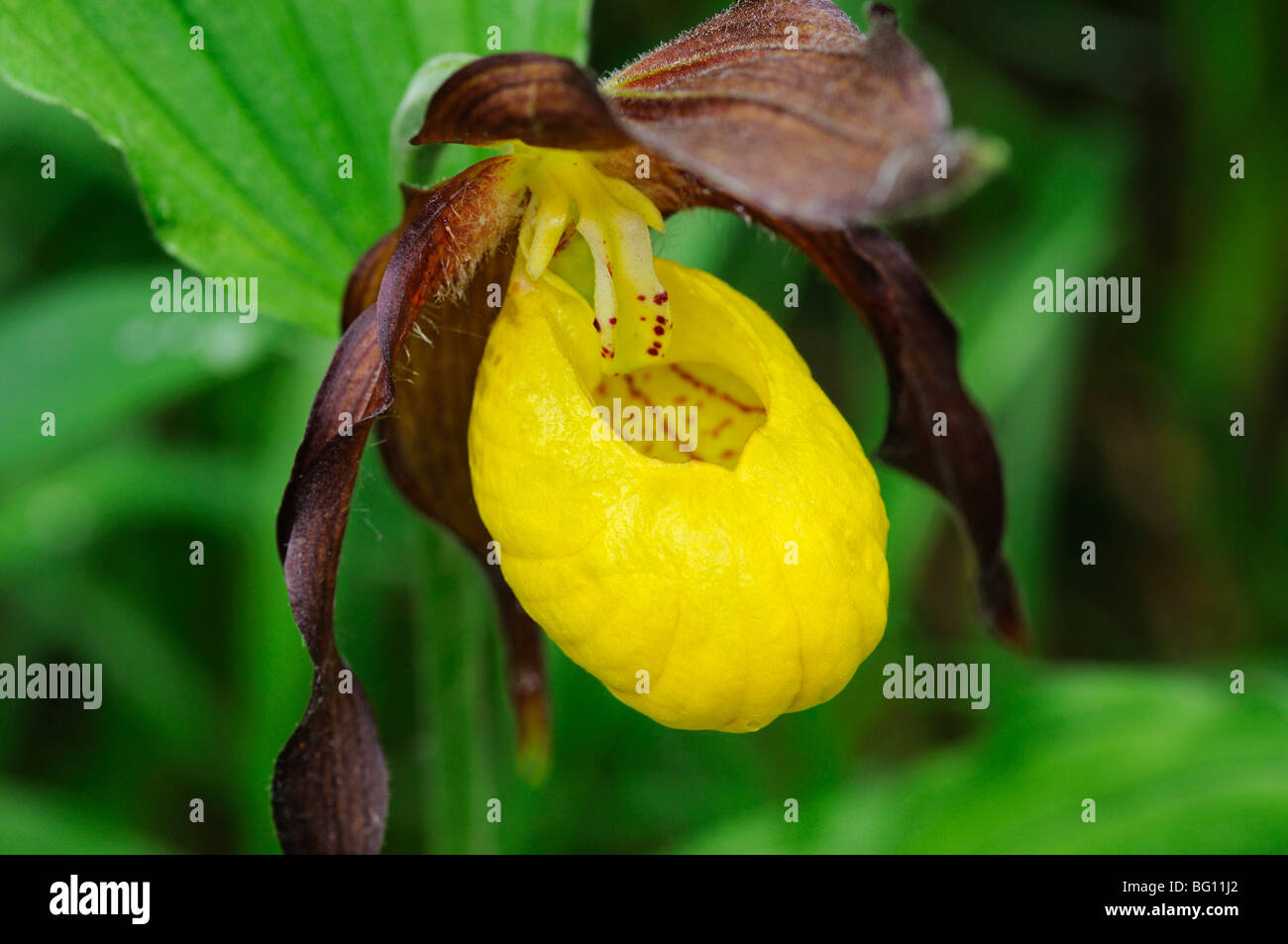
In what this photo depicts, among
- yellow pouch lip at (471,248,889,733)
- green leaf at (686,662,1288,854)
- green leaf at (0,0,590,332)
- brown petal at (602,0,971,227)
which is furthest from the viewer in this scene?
green leaf at (686,662,1288,854)

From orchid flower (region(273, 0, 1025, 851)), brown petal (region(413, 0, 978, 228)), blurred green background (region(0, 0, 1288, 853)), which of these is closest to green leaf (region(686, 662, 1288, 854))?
blurred green background (region(0, 0, 1288, 853))

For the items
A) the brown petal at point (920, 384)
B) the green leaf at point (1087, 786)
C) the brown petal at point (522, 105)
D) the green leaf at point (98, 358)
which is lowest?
the green leaf at point (1087, 786)

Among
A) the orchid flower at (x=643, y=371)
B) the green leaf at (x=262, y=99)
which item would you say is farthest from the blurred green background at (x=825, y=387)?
the orchid flower at (x=643, y=371)

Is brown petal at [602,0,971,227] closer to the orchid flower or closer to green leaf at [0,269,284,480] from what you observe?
the orchid flower

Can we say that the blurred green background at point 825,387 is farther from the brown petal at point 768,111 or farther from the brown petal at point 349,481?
the brown petal at point 768,111
